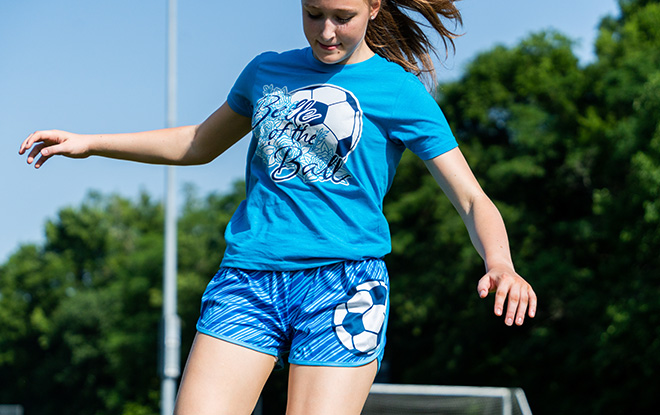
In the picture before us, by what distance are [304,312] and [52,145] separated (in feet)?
3.56

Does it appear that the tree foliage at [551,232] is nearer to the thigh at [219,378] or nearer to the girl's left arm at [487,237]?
the girl's left arm at [487,237]

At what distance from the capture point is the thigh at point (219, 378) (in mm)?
2260

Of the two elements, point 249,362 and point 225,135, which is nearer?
point 249,362

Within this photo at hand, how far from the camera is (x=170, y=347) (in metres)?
14.5

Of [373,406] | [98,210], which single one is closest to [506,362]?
[373,406]

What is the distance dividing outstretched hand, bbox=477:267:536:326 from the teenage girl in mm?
87

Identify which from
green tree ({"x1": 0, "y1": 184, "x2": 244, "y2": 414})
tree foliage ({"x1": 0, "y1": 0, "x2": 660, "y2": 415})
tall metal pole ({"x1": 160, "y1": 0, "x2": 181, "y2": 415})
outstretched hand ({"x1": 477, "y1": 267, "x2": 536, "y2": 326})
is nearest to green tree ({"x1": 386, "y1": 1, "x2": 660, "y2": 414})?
tree foliage ({"x1": 0, "y1": 0, "x2": 660, "y2": 415})

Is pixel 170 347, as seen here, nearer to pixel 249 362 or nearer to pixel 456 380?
pixel 249 362

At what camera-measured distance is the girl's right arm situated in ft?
9.14

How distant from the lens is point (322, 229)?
7.72ft

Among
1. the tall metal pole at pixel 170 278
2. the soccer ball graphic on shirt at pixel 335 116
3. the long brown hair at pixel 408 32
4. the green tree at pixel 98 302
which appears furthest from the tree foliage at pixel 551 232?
the soccer ball graphic on shirt at pixel 335 116

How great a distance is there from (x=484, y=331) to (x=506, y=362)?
125 cm

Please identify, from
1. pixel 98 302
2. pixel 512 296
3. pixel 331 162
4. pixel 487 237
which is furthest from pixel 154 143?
pixel 98 302

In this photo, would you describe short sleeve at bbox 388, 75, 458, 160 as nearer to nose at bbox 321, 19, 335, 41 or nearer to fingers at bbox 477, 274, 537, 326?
nose at bbox 321, 19, 335, 41
